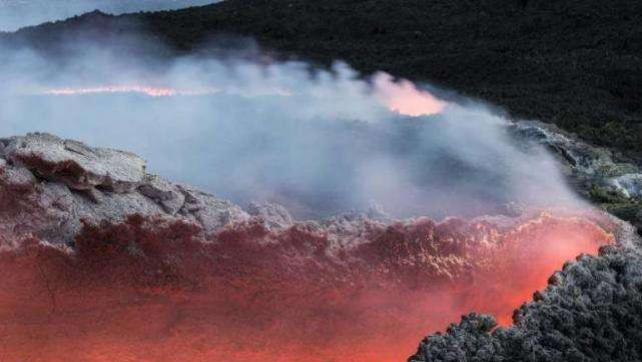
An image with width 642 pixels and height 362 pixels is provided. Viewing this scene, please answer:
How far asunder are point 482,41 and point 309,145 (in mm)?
24392

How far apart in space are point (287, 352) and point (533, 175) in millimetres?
6230

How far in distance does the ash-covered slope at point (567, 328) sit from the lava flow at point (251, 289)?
0.47 meters

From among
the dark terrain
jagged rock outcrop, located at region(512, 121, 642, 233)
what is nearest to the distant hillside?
the dark terrain

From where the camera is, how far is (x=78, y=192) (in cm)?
845

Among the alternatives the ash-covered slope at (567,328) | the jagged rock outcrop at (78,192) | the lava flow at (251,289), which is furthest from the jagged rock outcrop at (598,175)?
the jagged rock outcrop at (78,192)

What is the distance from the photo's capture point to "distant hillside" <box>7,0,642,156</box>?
25.7 meters

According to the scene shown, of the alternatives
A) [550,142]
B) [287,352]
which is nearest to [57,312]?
[287,352]

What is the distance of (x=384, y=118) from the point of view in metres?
15.0

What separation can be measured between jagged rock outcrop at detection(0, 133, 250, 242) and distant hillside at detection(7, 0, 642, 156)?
45.8ft

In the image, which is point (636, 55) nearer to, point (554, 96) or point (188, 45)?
point (554, 96)

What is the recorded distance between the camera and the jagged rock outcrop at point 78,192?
799 centimetres

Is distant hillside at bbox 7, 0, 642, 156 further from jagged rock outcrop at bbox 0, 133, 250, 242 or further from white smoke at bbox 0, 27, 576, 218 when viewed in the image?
jagged rock outcrop at bbox 0, 133, 250, 242

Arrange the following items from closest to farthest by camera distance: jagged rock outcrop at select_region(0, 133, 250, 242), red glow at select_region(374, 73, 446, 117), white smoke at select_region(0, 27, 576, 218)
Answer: jagged rock outcrop at select_region(0, 133, 250, 242) < white smoke at select_region(0, 27, 576, 218) < red glow at select_region(374, 73, 446, 117)

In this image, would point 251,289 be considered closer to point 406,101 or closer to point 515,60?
point 406,101
